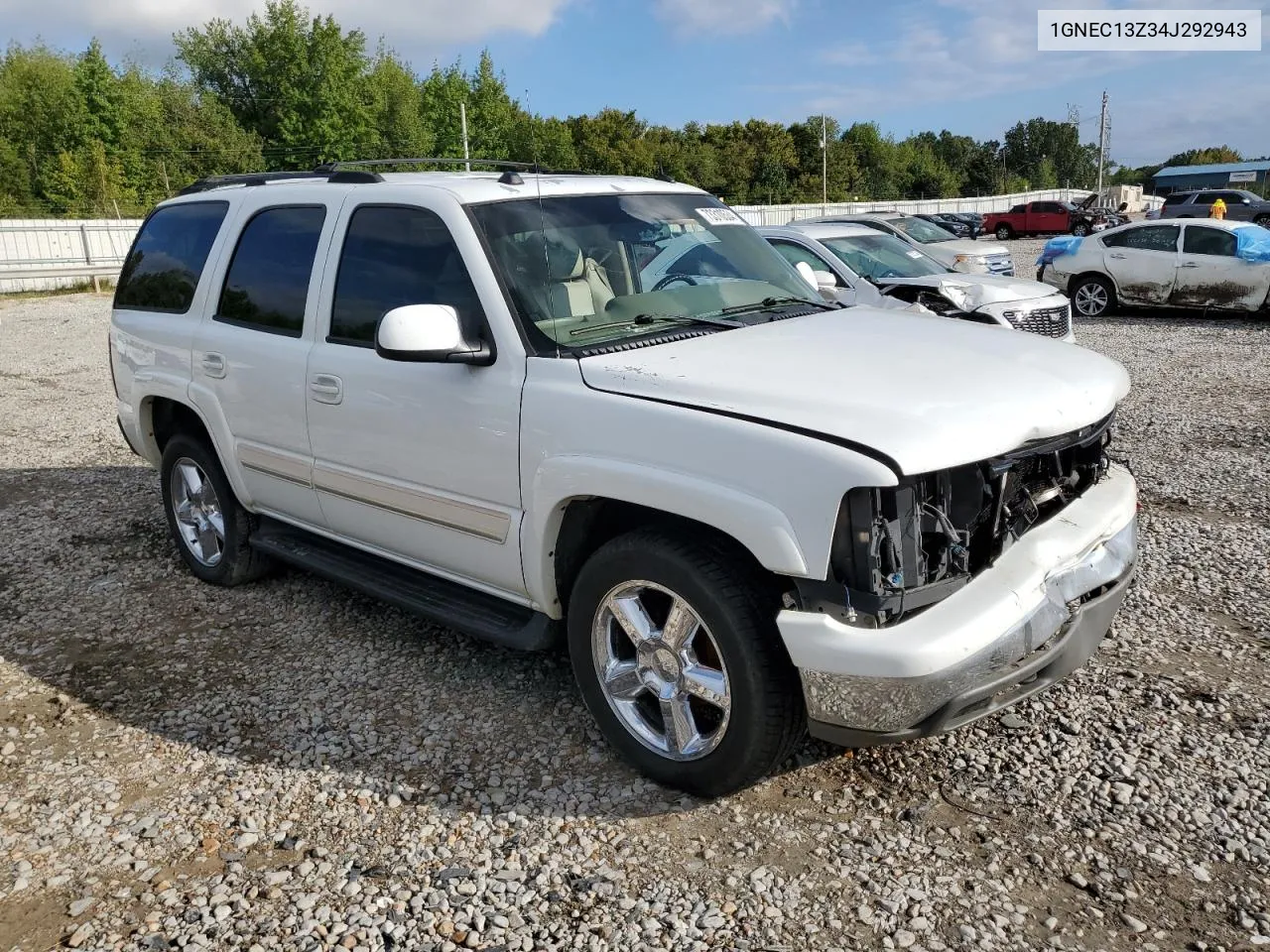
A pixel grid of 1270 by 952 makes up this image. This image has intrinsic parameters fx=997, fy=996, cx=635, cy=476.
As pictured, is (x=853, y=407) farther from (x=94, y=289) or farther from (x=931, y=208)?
(x=931, y=208)

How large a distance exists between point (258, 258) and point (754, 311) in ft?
7.87

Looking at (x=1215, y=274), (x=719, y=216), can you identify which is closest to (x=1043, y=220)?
(x=1215, y=274)

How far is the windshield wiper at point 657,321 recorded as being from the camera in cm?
356

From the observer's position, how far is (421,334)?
10.8ft

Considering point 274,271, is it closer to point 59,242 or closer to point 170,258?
point 170,258

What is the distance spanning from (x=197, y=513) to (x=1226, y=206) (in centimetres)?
3723

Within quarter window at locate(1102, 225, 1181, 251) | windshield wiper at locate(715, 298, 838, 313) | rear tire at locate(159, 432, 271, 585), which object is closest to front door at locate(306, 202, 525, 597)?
windshield wiper at locate(715, 298, 838, 313)

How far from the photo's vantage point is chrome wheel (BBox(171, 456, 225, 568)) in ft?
17.6

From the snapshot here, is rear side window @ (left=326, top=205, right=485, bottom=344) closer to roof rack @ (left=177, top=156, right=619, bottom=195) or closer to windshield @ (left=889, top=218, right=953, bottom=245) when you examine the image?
roof rack @ (left=177, top=156, right=619, bottom=195)

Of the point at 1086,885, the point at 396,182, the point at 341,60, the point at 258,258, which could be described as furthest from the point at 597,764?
the point at 341,60

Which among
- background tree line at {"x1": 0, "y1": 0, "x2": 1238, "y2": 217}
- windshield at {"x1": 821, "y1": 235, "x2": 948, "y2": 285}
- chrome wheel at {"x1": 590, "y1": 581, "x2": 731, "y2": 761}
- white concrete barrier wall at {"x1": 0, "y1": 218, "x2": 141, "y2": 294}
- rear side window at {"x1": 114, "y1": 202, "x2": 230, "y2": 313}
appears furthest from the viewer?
background tree line at {"x1": 0, "y1": 0, "x2": 1238, "y2": 217}

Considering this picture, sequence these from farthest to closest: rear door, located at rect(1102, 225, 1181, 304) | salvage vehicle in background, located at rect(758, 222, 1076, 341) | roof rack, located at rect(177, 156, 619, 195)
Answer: rear door, located at rect(1102, 225, 1181, 304), salvage vehicle in background, located at rect(758, 222, 1076, 341), roof rack, located at rect(177, 156, 619, 195)

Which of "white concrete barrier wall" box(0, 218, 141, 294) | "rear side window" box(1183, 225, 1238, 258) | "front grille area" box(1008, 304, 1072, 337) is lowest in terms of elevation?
"front grille area" box(1008, 304, 1072, 337)

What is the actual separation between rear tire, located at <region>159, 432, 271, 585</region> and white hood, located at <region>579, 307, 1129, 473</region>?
2.76 m
